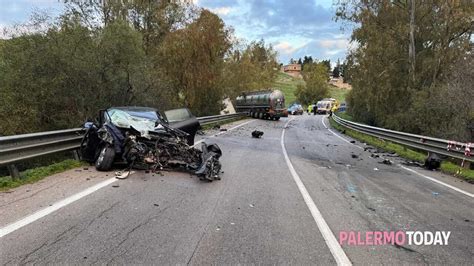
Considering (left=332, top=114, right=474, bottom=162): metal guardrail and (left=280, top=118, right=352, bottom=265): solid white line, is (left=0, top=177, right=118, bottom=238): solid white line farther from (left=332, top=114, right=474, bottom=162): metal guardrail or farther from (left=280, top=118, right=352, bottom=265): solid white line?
(left=332, top=114, right=474, bottom=162): metal guardrail

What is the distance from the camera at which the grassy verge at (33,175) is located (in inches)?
288

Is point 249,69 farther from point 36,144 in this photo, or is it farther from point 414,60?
point 36,144

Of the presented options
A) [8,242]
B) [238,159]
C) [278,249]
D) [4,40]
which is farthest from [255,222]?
[4,40]

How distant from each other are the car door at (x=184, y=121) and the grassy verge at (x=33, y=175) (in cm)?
354

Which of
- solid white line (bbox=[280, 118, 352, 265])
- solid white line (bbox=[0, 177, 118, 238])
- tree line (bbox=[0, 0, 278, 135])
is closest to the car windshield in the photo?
solid white line (bbox=[0, 177, 118, 238])

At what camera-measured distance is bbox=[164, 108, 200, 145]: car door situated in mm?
12562

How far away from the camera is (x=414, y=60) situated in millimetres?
26297

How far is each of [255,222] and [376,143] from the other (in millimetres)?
16071

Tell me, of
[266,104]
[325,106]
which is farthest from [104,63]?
[325,106]

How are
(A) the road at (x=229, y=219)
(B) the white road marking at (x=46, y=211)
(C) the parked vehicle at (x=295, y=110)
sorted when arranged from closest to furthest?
(A) the road at (x=229, y=219)
(B) the white road marking at (x=46, y=211)
(C) the parked vehicle at (x=295, y=110)

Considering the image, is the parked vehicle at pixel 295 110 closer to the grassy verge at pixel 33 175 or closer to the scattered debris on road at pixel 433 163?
the scattered debris on road at pixel 433 163

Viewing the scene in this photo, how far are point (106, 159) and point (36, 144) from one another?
4.92ft

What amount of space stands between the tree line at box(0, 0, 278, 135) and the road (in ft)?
28.3

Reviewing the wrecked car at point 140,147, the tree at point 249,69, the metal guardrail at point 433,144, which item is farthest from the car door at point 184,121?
the tree at point 249,69
